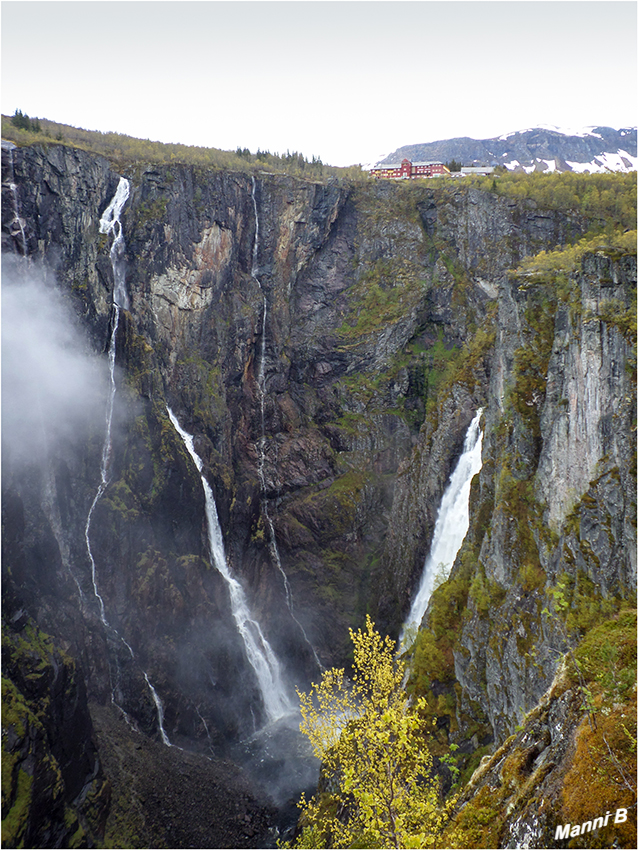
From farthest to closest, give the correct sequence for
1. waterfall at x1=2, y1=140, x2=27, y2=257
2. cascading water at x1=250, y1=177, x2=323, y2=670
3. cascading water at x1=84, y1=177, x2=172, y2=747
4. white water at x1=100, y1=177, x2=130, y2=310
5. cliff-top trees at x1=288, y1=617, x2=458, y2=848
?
cascading water at x1=250, y1=177, x2=323, y2=670 → white water at x1=100, y1=177, x2=130, y2=310 → cascading water at x1=84, y1=177, x2=172, y2=747 → waterfall at x1=2, y1=140, x2=27, y2=257 → cliff-top trees at x1=288, y1=617, x2=458, y2=848

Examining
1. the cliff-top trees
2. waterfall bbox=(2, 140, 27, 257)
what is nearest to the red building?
waterfall bbox=(2, 140, 27, 257)

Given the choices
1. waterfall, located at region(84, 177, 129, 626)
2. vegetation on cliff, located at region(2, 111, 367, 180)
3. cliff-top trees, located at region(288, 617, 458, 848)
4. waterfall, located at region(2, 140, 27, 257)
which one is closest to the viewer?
cliff-top trees, located at region(288, 617, 458, 848)

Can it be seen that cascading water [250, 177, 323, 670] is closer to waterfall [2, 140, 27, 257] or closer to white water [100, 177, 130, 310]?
white water [100, 177, 130, 310]

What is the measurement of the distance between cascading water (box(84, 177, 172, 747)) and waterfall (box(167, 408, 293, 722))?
5905 mm

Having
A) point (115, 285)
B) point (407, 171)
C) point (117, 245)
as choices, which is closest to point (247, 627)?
point (115, 285)

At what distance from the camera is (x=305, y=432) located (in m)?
49.0

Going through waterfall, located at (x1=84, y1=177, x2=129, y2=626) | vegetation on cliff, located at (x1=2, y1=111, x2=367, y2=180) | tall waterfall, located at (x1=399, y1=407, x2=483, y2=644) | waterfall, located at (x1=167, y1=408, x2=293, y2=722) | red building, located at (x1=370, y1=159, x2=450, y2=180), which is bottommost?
waterfall, located at (x1=167, y1=408, x2=293, y2=722)

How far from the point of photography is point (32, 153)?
3594 cm

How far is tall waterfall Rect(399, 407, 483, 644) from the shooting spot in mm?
31203

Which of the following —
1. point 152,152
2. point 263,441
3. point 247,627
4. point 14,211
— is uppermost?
point 152,152

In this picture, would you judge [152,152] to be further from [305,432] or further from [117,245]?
[305,432]

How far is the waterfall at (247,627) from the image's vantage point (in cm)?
3822

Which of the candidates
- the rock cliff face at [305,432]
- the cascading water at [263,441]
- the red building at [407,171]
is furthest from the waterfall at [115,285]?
the red building at [407,171]

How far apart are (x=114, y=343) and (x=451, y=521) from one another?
90.7ft
